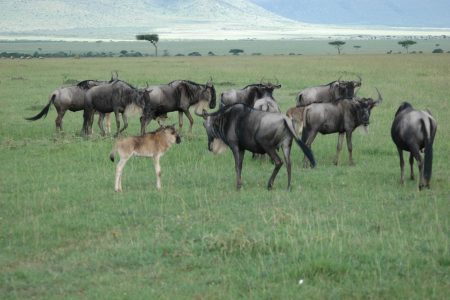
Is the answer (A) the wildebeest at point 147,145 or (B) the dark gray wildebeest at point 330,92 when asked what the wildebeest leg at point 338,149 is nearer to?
(B) the dark gray wildebeest at point 330,92

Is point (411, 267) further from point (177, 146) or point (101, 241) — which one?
point (177, 146)

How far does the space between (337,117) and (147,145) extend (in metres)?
4.10

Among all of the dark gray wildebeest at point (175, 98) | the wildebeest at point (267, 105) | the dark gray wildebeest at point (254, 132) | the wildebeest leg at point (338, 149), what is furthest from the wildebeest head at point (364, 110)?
the dark gray wildebeest at point (175, 98)

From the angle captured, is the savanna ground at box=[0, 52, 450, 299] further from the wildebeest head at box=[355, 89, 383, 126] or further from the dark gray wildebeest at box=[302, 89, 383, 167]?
the wildebeest head at box=[355, 89, 383, 126]

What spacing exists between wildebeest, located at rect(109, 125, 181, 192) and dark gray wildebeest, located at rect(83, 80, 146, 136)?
5.99 meters

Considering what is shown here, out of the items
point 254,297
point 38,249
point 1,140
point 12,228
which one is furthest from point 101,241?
point 1,140

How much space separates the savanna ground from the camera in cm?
707

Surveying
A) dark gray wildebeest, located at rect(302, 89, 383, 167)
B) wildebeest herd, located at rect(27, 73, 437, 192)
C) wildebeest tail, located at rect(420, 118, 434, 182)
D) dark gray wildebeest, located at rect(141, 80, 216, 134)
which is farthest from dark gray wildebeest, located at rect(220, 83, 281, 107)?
wildebeest tail, located at rect(420, 118, 434, 182)

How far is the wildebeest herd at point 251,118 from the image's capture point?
11.3 metres

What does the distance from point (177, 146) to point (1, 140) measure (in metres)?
4.26

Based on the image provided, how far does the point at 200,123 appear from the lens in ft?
67.6

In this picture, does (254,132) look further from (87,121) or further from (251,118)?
(87,121)

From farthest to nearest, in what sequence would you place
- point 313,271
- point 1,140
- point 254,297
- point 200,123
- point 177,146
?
point 200,123
point 1,140
point 177,146
point 313,271
point 254,297

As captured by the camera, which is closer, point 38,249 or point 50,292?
point 50,292
